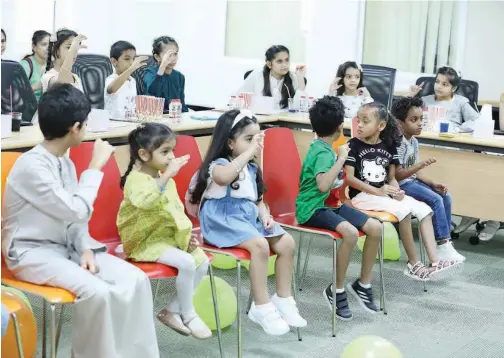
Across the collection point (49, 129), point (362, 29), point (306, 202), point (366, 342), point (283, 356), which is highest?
point (362, 29)

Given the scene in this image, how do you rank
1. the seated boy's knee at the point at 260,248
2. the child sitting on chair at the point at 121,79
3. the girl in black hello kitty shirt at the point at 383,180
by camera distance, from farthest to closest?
1. the child sitting on chair at the point at 121,79
2. the girl in black hello kitty shirt at the point at 383,180
3. the seated boy's knee at the point at 260,248

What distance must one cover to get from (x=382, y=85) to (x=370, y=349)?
3.61m

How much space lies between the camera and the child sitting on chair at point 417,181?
467 cm

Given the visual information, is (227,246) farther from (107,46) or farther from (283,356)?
(107,46)

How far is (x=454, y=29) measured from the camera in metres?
8.34

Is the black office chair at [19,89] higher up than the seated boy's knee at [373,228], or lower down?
higher up

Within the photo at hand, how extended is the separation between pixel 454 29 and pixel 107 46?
11.0 ft

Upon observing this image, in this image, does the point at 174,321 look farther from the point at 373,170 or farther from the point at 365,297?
the point at 373,170

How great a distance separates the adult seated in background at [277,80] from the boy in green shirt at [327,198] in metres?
1.73

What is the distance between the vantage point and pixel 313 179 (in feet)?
13.2

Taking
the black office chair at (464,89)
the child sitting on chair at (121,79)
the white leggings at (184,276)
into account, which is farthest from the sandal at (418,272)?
the black office chair at (464,89)

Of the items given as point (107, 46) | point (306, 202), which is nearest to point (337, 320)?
point (306, 202)

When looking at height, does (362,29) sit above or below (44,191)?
above

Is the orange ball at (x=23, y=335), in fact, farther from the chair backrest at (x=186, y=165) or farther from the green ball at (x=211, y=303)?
the chair backrest at (x=186, y=165)
